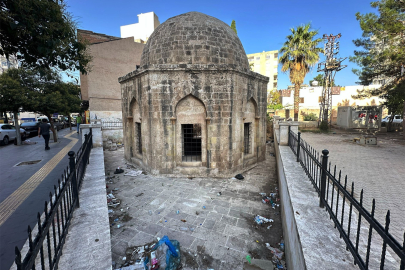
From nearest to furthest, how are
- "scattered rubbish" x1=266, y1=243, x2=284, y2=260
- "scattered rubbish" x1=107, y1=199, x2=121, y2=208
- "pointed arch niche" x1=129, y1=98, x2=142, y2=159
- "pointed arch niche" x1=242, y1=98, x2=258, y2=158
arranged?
"scattered rubbish" x1=266, y1=243, x2=284, y2=260 → "scattered rubbish" x1=107, y1=199, x2=121, y2=208 → "pointed arch niche" x1=242, y1=98, x2=258, y2=158 → "pointed arch niche" x1=129, y1=98, x2=142, y2=159

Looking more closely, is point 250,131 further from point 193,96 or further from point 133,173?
point 133,173

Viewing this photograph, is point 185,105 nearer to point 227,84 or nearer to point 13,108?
point 227,84

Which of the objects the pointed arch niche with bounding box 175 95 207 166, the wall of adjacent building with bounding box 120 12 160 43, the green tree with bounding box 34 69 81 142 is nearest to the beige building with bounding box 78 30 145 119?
the green tree with bounding box 34 69 81 142

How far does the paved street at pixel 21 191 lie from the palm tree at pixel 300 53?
20.4 m

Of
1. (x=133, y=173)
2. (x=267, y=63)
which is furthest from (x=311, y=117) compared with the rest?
(x=133, y=173)

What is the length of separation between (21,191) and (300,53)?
21904mm

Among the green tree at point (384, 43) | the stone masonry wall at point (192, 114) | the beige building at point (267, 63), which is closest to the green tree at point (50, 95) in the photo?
the stone masonry wall at point (192, 114)

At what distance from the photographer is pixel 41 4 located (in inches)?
167

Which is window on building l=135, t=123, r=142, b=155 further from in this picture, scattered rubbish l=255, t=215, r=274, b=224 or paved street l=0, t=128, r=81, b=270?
scattered rubbish l=255, t=215, r=274, b=224

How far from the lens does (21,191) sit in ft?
22.1

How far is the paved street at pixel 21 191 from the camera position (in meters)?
4.35

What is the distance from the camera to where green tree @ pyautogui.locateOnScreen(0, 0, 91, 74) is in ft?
13.4

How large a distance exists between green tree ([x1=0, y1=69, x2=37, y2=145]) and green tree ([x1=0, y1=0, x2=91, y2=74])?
37.9ft

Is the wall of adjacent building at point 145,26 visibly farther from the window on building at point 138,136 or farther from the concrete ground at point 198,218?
the concrete ground at point 198,218
